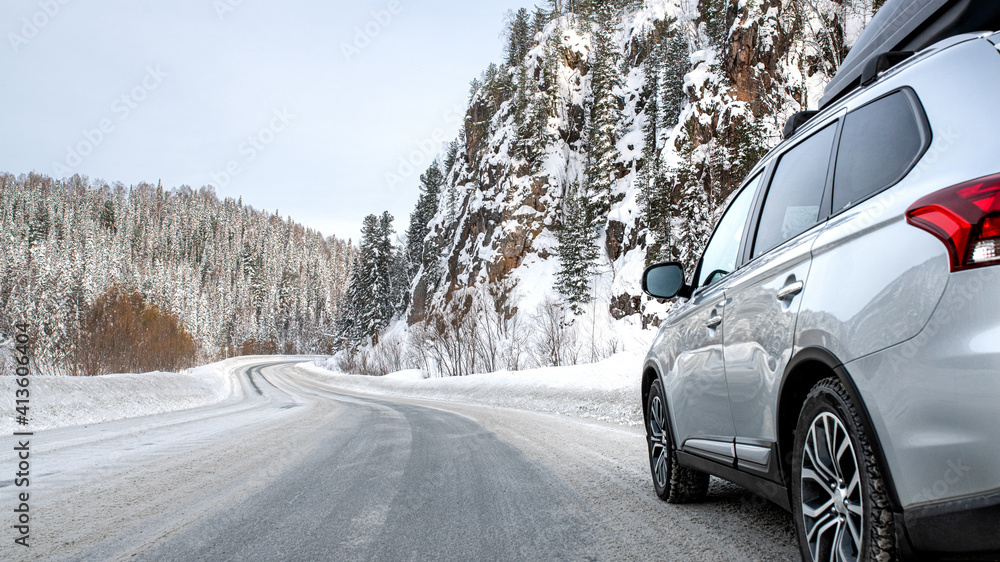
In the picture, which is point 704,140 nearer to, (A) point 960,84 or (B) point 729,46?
(B) point 729,46

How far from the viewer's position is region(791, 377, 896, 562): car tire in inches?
63.7

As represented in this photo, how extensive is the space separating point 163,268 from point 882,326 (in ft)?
395

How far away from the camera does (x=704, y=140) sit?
41.5m

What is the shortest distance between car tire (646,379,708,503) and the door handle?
1.75 metres

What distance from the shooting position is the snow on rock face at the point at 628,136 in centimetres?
3819

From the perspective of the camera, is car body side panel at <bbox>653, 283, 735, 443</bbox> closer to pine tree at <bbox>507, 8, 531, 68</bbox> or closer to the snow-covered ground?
the snow-covered ground

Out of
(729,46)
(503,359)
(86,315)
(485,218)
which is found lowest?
(503,359)

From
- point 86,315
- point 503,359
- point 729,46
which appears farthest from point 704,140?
point 86,315

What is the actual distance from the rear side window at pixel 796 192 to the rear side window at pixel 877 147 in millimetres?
149

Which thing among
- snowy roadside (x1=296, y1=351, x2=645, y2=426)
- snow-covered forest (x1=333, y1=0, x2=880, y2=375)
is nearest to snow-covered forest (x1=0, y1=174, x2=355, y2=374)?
snowy roadside (x1=296, y1=351, x2=645, y2=426)

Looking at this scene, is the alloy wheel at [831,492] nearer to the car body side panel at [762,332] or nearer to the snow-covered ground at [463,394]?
the car body side panel at [762,332]

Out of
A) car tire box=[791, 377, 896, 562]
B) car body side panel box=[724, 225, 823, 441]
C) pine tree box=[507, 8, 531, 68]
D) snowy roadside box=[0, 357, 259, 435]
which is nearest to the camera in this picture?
car tire box=[791, 377, 896, 562]

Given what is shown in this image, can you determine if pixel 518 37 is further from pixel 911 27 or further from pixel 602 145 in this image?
pixel 911 27

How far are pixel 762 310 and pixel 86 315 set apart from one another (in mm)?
33805
